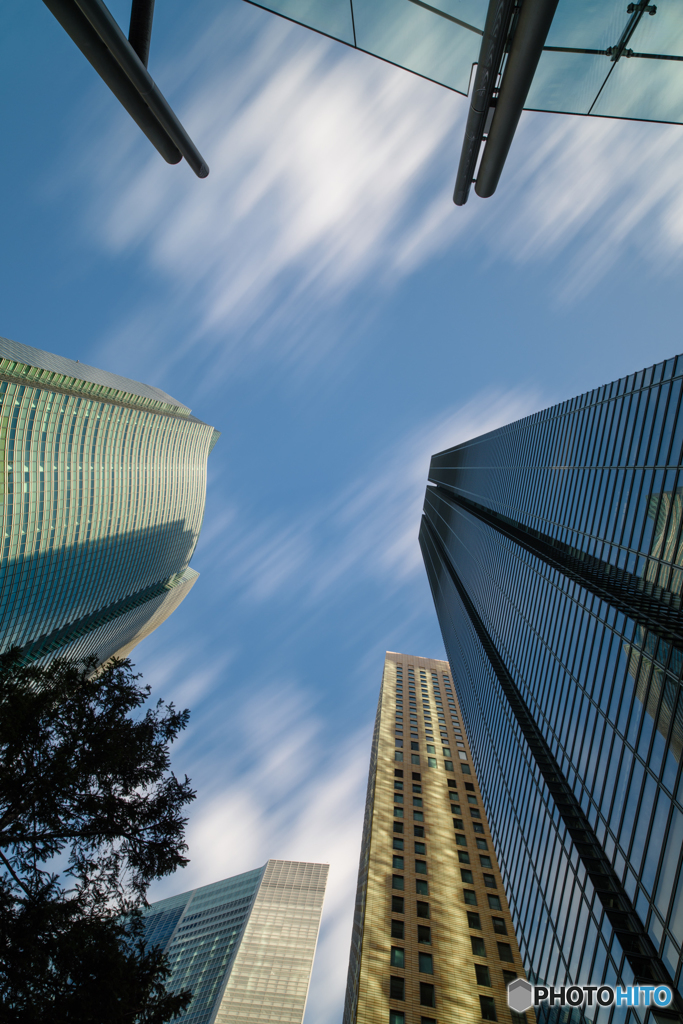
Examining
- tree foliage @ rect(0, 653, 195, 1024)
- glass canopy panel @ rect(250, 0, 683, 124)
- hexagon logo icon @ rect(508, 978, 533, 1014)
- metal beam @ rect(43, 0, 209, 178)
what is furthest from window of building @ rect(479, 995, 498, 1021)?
metal beam @ rect(43, 0, 209, 178)

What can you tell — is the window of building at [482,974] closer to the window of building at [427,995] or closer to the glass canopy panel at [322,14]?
the window of building at [427,995]

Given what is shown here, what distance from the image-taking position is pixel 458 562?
120625 mm

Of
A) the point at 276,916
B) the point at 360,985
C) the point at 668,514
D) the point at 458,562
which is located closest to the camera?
the point at 668,514

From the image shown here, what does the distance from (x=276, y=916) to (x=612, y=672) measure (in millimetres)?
181978

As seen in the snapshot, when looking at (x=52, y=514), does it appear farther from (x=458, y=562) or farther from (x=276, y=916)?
(x=276, y=916)

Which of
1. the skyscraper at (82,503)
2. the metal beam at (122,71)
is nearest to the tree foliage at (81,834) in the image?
the metal beam at (122,71)

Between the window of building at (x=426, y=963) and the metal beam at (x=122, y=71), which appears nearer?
the metal beam at (x=122, y=71)

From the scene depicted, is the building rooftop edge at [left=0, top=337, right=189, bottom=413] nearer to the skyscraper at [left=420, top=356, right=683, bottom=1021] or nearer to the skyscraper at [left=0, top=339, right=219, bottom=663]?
the skyscraper at [left=0, top=339, right=219, bottom=663]

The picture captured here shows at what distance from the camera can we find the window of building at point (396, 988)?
4188cm

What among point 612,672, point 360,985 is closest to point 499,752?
point 360,985

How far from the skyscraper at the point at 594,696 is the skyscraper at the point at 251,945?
117572 millimetres

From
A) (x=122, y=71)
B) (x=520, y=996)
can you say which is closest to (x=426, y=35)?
(x=122, y=71)

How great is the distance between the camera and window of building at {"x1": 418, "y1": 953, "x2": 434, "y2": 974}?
4400 cm

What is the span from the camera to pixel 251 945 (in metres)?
152
